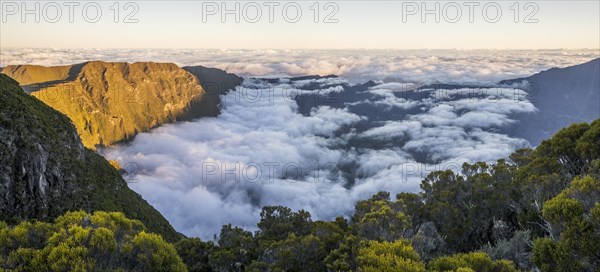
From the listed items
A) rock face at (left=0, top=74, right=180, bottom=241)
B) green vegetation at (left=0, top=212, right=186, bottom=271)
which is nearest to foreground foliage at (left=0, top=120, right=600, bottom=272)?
green vegetation at (left=0, top=212, right=186, bottom=271)

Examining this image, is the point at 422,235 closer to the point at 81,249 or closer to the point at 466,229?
the point at 466,229

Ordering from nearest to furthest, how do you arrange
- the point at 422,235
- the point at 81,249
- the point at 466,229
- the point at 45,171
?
the point at 81,249
the point at 422,235
the point at 466,229
the point at 45,171

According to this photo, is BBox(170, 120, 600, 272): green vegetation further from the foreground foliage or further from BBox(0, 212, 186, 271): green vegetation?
BBox(0, 212, 186, 271): green vegetation

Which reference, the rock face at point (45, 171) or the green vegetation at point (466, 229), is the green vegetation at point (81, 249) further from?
the rock face at point (45, 171)

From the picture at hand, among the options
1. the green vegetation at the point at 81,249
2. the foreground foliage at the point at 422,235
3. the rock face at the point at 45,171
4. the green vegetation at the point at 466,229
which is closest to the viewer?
the green vegetation at the point at 81,249

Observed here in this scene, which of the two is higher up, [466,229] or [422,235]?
[422,235]

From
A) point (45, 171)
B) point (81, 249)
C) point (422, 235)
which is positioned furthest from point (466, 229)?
point (45, 171)

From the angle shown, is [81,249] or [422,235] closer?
[81,249]

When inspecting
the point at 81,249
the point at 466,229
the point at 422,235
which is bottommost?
the point at 466,229

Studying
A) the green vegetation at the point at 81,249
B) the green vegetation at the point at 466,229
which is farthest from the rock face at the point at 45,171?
the green vegetation at the point at 81,249
